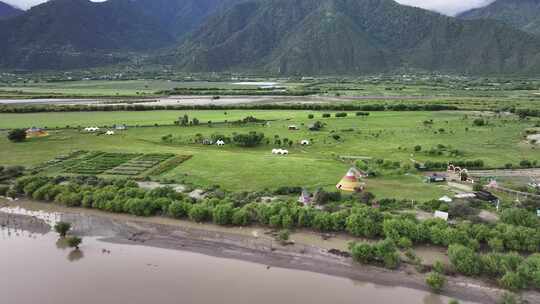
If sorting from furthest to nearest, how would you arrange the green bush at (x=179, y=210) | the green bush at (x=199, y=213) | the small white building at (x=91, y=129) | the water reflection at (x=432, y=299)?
the small white building at (x=91, y=129), the green bush at (x=179, y=210), the green bush at (x=199, y=213), the water reflection at (x=432, y=299)

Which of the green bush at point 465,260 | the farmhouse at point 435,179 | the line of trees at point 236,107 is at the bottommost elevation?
the green bush at point 465,260

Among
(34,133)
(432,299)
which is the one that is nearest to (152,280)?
(432,299)

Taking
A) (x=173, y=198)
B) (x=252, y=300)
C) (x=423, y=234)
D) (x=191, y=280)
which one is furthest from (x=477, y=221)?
(x=173, y=198)

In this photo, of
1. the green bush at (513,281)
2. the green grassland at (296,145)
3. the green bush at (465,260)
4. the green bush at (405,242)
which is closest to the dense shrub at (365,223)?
the green bush at (405,242)

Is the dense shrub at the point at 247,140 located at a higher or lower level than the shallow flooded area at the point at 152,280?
higher

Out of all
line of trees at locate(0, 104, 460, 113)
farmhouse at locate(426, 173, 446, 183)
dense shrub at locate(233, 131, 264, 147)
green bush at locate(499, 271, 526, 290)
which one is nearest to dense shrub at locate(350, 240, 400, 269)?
green bush at locate(499, 271, 526, 290)

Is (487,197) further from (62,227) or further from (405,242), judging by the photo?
(62,227)

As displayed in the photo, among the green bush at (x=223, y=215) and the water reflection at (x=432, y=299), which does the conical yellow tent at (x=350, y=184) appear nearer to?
the green bush at (x=223, y=215)
